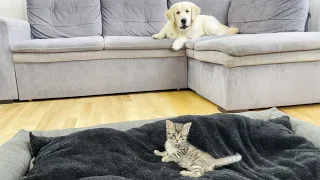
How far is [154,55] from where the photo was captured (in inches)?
117

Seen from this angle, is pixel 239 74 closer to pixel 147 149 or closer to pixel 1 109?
pixel 147 149

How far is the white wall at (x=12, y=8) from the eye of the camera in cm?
370

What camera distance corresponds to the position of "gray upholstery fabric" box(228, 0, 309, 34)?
2.93m

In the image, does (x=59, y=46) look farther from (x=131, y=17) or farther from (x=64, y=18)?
(x=131, y=17)

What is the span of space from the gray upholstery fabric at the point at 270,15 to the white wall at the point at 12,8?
104 inches

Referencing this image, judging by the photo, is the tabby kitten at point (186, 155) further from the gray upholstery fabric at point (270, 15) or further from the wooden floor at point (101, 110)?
the gray upholstery fabric at point (270, 15)

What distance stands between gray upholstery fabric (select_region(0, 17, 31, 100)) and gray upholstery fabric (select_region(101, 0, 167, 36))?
108cm

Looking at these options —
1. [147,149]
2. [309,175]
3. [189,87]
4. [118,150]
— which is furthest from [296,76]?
[118,150]

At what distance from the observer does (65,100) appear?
2863 mm

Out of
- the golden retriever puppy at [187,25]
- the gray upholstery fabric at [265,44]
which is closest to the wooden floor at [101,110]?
the gray upholstery fabric at [265,44]

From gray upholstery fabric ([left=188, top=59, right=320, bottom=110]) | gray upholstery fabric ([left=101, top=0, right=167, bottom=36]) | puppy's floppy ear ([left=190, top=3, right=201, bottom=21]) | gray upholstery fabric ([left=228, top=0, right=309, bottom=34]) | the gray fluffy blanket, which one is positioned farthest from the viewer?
gray upholstery fabric ([left=101, top=0, right=167, bottom=36])

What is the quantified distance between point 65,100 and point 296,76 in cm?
208

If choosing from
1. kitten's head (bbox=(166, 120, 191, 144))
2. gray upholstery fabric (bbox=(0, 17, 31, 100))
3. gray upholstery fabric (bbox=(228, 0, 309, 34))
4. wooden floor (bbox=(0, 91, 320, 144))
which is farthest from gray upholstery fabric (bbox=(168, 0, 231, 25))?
kitten's head (bbox=(166, 120, 191, 144))

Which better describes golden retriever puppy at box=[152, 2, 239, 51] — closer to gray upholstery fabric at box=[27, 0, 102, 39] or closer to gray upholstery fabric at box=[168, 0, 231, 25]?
gray upholstery fabric at box=[168, 0, 231, 25]
